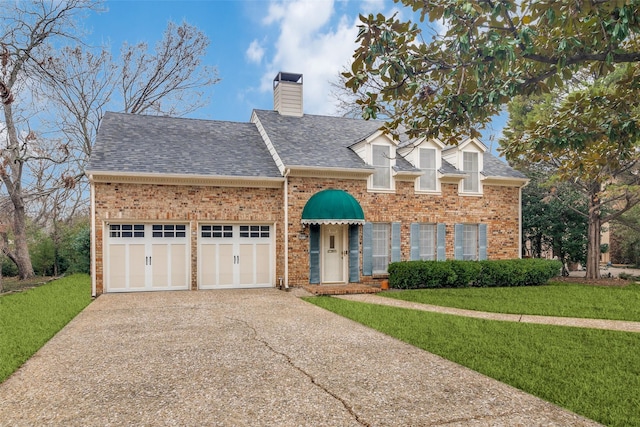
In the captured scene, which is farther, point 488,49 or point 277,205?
point 277,205

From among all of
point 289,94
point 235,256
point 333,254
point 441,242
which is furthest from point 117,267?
point 441,242

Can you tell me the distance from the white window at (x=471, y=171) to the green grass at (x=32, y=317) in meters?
15.4

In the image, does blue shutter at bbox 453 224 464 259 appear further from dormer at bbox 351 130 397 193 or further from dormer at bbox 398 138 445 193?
dormer at bbox 351 130 397 193

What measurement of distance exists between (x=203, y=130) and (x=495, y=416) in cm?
1800

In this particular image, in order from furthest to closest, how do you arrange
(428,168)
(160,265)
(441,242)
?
1. (428,168)
2. (441,242)
3. (160,265)

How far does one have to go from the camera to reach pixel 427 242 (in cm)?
1962

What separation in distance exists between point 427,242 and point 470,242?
7.26ft

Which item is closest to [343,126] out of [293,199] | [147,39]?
[293,199]

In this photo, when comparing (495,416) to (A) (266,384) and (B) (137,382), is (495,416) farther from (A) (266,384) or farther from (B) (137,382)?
(B) (137,382)

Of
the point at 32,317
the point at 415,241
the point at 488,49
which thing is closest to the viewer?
the point at 488,49

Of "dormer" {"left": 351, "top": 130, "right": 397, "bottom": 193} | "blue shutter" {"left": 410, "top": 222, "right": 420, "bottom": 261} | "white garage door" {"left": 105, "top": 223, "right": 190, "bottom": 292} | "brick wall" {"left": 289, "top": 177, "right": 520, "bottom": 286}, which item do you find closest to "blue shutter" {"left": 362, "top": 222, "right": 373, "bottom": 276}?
"brick wall" {"left": 289, "top": 177, "right": 520, "bottom": 286}

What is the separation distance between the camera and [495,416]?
16.6ft

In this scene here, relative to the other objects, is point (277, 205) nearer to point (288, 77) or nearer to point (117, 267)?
point (117, 267)

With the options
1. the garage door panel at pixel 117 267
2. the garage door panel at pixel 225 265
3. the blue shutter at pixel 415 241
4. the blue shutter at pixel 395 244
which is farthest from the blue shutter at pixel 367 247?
the garage door panel at pixel 117 267
